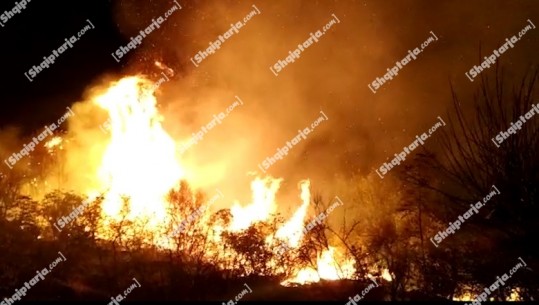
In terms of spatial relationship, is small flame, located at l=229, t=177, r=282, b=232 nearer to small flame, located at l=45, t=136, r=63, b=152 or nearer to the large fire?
the large fire

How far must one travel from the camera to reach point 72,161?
55.4ft

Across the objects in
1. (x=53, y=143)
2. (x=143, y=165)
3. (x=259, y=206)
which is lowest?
(x=259, y=206)

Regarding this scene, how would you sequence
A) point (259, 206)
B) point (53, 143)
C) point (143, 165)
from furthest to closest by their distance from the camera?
point (53, 143), point (259, 206), point (143, 165)

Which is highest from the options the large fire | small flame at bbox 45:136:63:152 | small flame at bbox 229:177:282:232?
small flame at bbox 45:136:63:152

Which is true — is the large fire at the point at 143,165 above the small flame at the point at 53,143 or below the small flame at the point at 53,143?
below

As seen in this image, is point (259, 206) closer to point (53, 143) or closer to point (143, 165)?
point (143, 165)

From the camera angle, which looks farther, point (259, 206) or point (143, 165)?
point (259, 206)

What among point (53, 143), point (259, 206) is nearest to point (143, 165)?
point (259, 206)

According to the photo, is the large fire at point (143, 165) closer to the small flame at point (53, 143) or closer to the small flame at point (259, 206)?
the small flame at point (259, 206)

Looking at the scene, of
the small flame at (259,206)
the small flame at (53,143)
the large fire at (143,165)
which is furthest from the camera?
the small flame at (53,143)

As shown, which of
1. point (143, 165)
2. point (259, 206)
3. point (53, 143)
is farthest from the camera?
point (53, 143)

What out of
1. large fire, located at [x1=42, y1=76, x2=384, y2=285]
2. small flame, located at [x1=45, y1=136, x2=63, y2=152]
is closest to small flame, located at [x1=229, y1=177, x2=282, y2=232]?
large fire, located at [x1=42, y1=76, x2=384, y2=285]

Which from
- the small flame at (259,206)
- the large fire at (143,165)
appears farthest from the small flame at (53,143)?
the small flame at (259,206)

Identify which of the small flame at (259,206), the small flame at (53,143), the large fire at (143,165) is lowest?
the small flame at (259,206)
